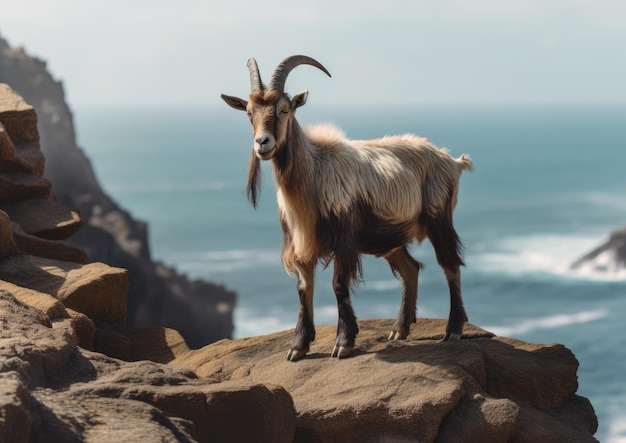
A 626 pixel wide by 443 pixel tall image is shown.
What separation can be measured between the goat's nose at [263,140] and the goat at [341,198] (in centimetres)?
1

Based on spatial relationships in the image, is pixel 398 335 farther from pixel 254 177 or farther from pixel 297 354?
pixel 254 177

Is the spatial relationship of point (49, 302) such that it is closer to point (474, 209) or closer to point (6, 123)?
point (6, 123)

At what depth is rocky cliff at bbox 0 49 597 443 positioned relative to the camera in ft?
27.2

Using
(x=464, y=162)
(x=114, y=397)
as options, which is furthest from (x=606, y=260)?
(x=114, y=397)

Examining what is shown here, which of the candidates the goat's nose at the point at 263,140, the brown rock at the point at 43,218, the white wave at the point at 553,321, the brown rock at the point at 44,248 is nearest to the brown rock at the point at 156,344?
the brown rock at the point at 44,248

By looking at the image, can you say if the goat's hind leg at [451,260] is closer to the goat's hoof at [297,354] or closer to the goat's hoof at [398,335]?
the goat's hoof at [398,335]

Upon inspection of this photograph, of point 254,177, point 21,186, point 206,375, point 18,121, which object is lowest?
point 206,375

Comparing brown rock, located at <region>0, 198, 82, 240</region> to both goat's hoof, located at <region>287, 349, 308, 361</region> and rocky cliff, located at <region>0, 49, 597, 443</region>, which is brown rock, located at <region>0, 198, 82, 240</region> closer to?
rocky cliff, located at <region>0, 49, 597, 443</region>

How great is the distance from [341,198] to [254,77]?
1472 mm

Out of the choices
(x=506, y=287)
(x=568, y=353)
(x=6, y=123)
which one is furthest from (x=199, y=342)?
(x=506, y=287)

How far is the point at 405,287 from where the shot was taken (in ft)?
39.7

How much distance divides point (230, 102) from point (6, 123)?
15.7 feet

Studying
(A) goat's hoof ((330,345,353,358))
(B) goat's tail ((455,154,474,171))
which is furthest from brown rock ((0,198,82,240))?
(B) goat's tail ((455,154,474,171))

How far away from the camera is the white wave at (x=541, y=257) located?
8544 centimetres
